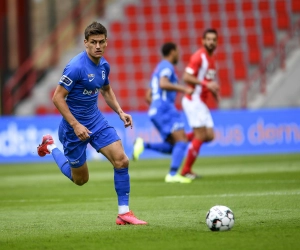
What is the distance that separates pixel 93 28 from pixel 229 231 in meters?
2.43

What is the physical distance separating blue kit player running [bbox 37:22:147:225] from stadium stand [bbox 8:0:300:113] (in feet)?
52.4

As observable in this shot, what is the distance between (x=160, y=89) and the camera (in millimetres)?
14242

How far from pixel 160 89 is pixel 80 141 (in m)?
5.50

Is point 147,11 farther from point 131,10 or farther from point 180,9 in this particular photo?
point 180,9

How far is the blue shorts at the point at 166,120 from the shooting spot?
13969mm

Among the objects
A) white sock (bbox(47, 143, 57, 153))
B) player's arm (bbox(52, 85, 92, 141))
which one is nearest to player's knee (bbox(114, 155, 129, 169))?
player's arm (bbox(52, 85, 92, 141))

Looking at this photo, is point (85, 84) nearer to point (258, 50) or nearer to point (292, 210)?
point (292, 210)

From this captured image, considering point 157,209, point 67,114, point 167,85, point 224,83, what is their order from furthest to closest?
point 224,83 → point 167,85 → point 157,209 → point 67,114

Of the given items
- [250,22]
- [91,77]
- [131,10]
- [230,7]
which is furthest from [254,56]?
[91,77]

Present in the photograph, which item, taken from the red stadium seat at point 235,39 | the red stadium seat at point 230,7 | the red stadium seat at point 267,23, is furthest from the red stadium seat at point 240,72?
the red stadium seat at point 230,7

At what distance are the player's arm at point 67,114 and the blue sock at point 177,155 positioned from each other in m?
5.25

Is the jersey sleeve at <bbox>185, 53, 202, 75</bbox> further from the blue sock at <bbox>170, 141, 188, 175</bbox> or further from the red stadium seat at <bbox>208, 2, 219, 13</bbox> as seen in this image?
the red stadium seat at <bbox>208, 2, 219, 13</bbox>

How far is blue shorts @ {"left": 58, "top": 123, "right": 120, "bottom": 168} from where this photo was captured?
27.8ft

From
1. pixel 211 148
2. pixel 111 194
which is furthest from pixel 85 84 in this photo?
pixel 211 148
